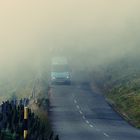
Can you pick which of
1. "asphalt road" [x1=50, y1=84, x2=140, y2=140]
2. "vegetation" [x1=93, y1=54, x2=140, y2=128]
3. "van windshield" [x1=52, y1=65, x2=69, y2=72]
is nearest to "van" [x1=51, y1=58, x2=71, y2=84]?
"van windshield" [x1=52, y1=65, x2=69, y2=72]

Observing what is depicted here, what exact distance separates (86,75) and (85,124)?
46586 mm

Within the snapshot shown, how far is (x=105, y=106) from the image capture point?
2106 inches

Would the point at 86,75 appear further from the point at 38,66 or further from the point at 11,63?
the point at 11,63

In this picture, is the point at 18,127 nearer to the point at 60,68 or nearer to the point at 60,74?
the point at 60,74

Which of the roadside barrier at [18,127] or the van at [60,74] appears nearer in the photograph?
the roadside barrier at [18,127]

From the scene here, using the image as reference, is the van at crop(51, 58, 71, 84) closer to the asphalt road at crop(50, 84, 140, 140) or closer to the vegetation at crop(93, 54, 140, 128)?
the vegetation at crop(93, 54, 140, 128)

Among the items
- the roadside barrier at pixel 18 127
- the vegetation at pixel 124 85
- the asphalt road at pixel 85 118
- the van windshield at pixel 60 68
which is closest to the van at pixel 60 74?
the van windshield at pixel 60 68

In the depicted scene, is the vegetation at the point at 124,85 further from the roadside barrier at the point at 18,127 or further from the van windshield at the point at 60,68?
the roadside barrier at the point at 18,127

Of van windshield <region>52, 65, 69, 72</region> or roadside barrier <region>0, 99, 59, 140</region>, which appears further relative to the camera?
van windshield <region>52, 65, 69, 72</region>

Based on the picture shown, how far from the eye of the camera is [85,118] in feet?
147

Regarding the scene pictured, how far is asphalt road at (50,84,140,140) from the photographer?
34.9 meters

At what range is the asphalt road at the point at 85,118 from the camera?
3491cm

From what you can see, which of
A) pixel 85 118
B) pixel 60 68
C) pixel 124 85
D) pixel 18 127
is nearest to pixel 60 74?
pixel 60 68

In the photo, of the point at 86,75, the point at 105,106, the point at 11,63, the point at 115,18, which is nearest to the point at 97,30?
the point at 115,18
